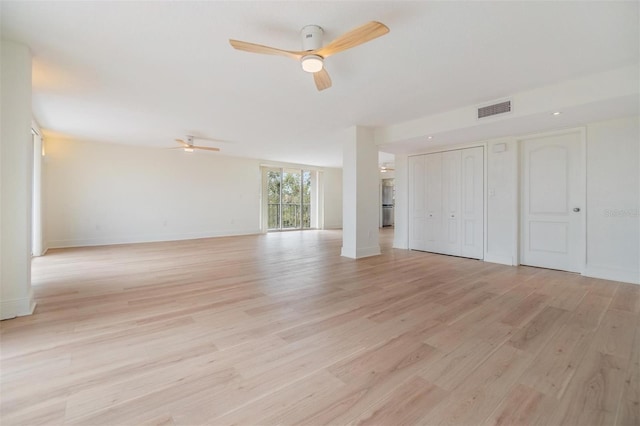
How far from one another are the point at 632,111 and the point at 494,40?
8.59ft

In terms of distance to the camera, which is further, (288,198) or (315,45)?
(288,198)

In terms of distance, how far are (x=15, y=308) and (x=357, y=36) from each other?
388 cm

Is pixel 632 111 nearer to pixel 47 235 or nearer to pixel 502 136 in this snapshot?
pixel 502 136

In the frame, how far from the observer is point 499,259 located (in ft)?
16.4

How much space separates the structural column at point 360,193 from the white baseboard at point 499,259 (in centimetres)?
205

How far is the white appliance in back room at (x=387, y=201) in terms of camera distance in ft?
41.5

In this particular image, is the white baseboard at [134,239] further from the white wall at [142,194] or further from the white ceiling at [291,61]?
the white ceiling at [291,61]

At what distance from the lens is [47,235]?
253 inches

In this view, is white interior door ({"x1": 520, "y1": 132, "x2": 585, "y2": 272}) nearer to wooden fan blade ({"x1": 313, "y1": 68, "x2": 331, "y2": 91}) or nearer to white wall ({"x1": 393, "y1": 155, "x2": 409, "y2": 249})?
white wall ({"x1": 393, "y1": 155, "x2": 409, "y2": 249})

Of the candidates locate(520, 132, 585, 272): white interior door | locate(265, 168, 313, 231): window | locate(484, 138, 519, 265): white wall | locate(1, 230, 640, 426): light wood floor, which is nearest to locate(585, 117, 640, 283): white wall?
locate(520, 132, 585, 272): white interior door

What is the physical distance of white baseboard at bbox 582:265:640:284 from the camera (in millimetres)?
3688

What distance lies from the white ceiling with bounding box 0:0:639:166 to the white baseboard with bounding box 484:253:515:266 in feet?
9.21

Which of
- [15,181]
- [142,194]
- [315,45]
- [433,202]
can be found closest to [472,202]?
[433,202]

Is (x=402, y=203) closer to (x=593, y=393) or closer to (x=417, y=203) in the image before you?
(x=417, y=203)
